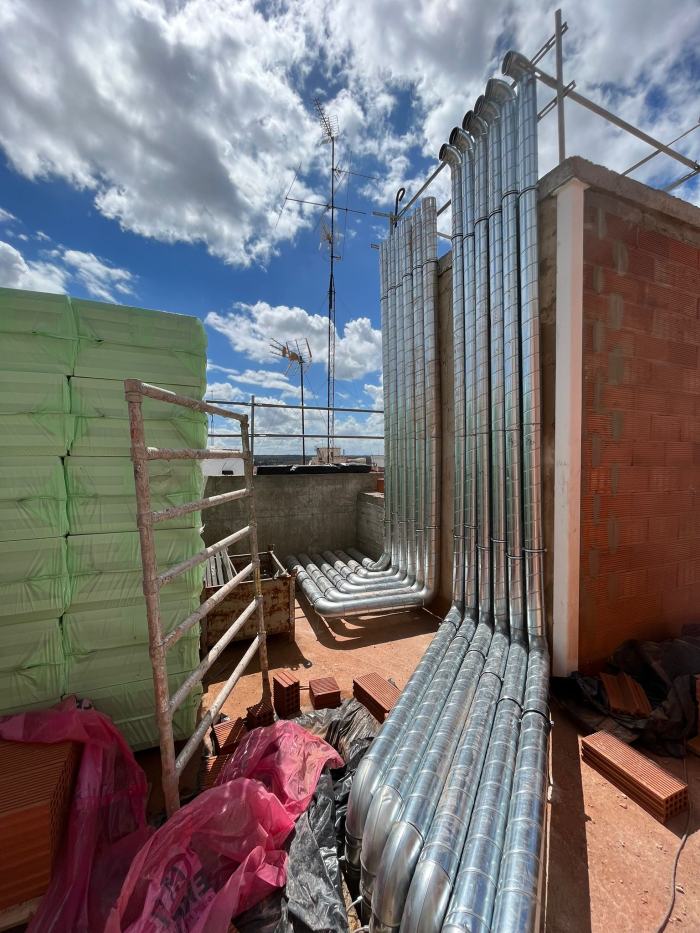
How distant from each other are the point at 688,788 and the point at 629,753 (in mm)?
370

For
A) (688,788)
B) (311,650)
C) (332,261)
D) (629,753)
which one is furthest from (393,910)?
(332,261)

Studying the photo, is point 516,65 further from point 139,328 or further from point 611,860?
point 611,860

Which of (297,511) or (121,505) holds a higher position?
(121,505)

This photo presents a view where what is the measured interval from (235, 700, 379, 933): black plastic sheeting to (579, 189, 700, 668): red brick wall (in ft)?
8.17

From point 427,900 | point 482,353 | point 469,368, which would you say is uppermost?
point 482,353

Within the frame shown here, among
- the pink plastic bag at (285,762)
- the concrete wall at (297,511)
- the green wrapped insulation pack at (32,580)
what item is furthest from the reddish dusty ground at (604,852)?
the concrete wall at (297,511)

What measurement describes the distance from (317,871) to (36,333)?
3210mm

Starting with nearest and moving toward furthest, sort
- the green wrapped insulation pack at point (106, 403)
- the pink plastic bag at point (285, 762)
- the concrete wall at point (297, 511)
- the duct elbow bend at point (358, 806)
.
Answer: the duct elbow bend at point (358, 806), the pink plastic bag at point (285, 762), the green wrapped insulation pack at point (106, 403), the concrete wall at point (297, 511)

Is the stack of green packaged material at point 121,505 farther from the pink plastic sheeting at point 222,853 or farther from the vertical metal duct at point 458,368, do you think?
the vertical metal duct at point 458,368

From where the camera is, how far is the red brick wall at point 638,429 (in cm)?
338

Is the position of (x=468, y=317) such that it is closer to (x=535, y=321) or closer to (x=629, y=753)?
(x=535, y=321)

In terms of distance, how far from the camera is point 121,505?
8.04ft

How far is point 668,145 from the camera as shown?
4.25 metres

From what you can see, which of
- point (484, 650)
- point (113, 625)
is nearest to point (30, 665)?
point (113, 625)
